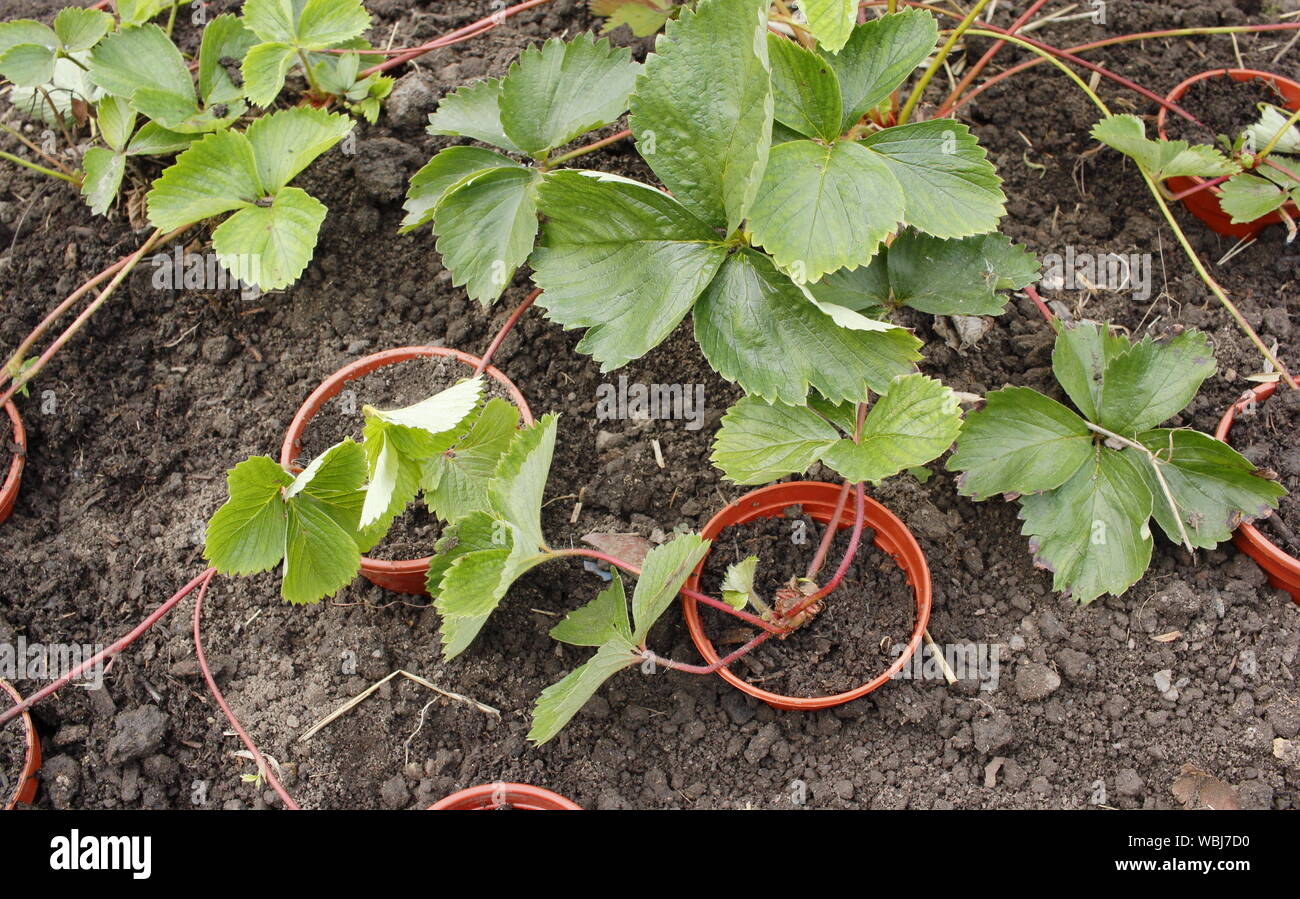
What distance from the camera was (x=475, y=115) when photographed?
2.05 m

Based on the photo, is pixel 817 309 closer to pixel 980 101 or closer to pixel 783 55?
pixel 783 55

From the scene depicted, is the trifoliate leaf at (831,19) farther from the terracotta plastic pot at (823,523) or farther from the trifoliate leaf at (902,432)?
the terracotta plastic pot at (823,523)

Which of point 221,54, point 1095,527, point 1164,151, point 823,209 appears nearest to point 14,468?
point 221,54

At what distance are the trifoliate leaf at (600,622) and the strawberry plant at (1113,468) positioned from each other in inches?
26.1

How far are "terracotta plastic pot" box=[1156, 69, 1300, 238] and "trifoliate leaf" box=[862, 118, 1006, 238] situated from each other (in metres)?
0.79

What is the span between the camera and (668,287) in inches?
66.6

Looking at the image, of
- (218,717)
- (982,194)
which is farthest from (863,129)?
(218,717)

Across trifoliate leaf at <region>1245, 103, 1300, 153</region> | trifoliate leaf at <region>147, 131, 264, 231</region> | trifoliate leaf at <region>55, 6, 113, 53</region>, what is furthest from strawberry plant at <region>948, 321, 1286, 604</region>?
trifoliate leaf at <region>55, 6, 113, 53</region>

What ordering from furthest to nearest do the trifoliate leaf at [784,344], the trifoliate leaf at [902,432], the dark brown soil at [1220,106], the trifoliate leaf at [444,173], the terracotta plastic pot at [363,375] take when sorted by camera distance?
the dark brown soil at [1220,106] < the trifoliate leaf at [444,173] < the terracotta plastic pot at [363,375] < the trifoliate leaf at [784,344] < the trifoliate leaf at [902,432]

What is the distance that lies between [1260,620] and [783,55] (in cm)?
135

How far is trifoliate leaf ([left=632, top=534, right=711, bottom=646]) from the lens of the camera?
62.1 inches

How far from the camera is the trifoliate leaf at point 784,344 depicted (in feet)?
5.42

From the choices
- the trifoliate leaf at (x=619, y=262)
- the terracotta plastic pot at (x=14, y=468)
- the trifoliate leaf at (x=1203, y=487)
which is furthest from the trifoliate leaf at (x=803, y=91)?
the terracotta plastic pot at (x=14, y=468)

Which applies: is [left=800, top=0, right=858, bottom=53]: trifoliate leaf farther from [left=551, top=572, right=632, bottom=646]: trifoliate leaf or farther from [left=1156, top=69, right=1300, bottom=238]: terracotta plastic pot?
[left=1156, top=69, right=1300, bottom=238]: terracotta plastic pot
